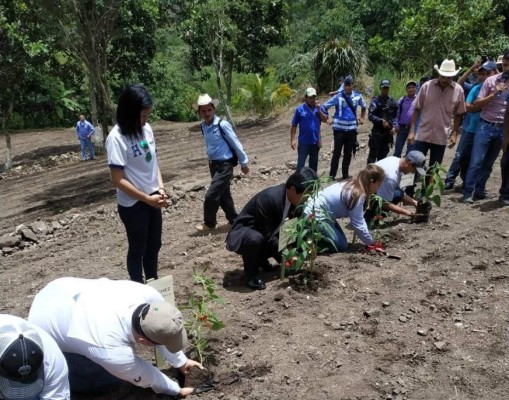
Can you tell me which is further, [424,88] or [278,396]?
[424,88]

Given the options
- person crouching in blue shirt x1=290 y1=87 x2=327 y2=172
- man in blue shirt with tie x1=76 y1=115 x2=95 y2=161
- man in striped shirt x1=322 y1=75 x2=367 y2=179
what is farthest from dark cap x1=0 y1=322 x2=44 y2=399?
man in blue shirt with tie x1=76 y1=115 x2=95 y2=161

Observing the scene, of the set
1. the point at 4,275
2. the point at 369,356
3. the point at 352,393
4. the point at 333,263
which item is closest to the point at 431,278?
the point at 333,263

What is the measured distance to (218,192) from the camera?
5715 millimetres

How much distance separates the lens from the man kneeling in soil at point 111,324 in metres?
2.47

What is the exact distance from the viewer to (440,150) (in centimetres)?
574

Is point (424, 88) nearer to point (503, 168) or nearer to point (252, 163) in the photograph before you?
point (503, 168)

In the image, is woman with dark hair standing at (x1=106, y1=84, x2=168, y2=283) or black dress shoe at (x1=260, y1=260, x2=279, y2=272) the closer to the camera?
woman with dark hair standing at (x1=106, y1=84, x2=168, y2=283)

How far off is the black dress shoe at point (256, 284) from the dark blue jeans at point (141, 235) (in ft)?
2.56

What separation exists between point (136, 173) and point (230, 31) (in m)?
13.7

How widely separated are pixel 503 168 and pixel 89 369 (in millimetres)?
4480

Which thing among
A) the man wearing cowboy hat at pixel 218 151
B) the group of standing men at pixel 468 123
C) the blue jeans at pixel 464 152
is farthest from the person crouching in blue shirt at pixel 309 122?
the blue jeans at pixel 464 152

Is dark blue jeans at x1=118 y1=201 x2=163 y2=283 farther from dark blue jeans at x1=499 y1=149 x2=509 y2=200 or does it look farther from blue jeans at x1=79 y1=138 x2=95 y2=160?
blue jeans at x1=79 y1=138 x2=95 y2=160

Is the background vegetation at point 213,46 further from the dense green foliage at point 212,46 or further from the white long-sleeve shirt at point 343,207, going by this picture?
the white long-sleeve shirt at point 343,207

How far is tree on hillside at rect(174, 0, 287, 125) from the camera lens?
1583cm
